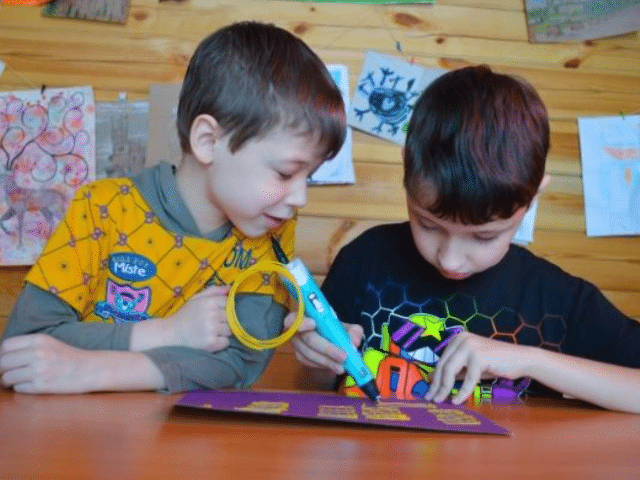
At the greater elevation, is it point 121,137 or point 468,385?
point 121,137

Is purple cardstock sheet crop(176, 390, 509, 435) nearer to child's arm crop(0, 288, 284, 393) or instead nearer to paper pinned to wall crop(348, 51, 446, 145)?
child's arm crop(0, 288, 284, 393)

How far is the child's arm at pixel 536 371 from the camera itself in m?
0.86

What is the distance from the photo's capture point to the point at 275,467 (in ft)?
1.65

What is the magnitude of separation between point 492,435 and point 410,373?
350 millimetres

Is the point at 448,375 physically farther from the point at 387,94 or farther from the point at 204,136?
the point at 387,94

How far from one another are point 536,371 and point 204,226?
0.45 m

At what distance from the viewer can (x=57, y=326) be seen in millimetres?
908

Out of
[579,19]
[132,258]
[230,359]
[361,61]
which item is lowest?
[230,359]

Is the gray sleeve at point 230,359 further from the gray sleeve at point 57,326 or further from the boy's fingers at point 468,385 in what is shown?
the boy's fingers at point 468,385

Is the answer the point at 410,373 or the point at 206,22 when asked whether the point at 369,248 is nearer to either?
the point at 410,373

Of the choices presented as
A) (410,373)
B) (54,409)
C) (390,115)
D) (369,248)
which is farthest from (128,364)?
(390,115)

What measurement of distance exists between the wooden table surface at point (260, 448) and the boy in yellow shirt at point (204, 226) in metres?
0.18

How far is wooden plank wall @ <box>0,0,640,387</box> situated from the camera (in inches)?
62.2

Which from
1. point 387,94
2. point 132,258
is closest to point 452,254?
point 132,258
